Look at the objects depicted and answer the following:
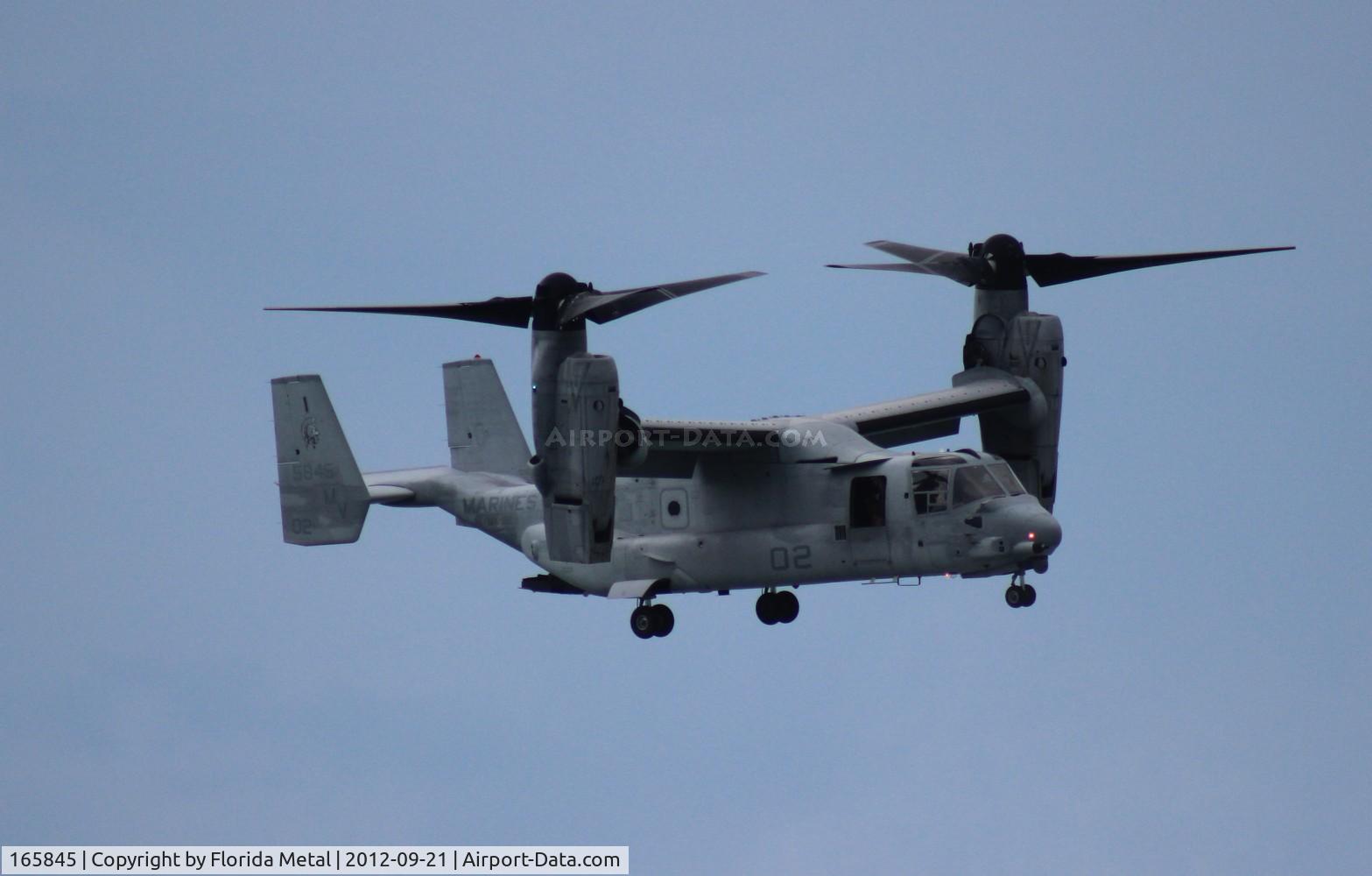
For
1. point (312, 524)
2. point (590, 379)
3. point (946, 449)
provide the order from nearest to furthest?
point (590, 379) < point (946, 449) < point (312, 524)

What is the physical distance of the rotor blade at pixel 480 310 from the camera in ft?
111

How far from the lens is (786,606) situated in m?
37.8

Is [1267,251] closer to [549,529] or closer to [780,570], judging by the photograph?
[780,570]

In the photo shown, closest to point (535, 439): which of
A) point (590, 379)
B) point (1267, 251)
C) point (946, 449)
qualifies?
point (590, 379)

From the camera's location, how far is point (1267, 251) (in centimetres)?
3881

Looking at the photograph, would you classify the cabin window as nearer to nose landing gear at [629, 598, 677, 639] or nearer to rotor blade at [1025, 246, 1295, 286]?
nose landing gear at [629, 598, 677, 639]

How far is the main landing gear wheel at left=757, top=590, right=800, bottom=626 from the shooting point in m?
37.7

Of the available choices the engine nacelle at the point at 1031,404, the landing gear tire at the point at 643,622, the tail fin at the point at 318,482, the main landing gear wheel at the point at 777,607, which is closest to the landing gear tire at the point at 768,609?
the main landing gear wheel at the point at 777,607

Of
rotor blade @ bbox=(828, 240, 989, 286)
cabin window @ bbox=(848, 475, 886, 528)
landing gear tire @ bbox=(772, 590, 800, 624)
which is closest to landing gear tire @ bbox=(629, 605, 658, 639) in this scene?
landing gear tire @ bbox=(772, 590, 800, 624)

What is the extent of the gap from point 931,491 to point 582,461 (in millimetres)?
5594

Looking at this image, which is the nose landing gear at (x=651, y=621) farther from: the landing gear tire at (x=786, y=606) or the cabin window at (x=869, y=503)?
the cabin window at (x=869, y=503)

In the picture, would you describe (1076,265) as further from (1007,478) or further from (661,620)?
(661,620)

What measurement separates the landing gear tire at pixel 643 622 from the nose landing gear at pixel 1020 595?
19.2 ft

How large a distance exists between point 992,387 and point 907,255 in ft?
9.31
